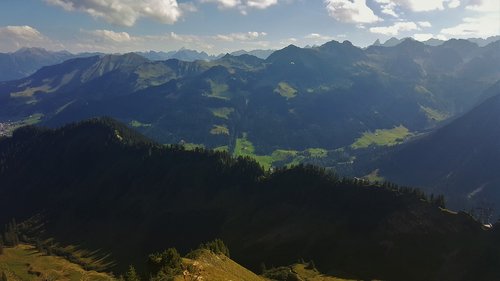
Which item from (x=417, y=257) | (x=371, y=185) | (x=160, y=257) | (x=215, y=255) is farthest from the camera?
(x=371, y=185)

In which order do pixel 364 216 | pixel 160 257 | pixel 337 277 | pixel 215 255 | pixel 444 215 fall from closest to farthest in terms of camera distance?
pixel 160 257
pixel 215 255
pixel 337 277
pixel 444 215
pixel 364 216

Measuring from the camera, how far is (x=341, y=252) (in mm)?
164250

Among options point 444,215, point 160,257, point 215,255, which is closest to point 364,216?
point 444,215

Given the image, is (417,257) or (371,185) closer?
(417,257)

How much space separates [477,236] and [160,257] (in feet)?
386

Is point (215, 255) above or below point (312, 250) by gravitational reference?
above

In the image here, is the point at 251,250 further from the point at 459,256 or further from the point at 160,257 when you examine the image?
the point at 160,257

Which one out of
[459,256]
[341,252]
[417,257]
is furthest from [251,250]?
[459,256]

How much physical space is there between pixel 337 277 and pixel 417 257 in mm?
33121

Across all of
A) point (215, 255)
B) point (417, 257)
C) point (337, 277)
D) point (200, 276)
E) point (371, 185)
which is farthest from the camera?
point (371, 185)

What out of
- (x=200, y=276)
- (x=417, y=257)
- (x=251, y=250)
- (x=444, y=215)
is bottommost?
(x=251, y=250)

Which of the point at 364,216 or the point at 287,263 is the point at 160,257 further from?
the point at 364,216

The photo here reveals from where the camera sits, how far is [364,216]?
180750mm

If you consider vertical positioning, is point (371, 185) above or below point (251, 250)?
above
